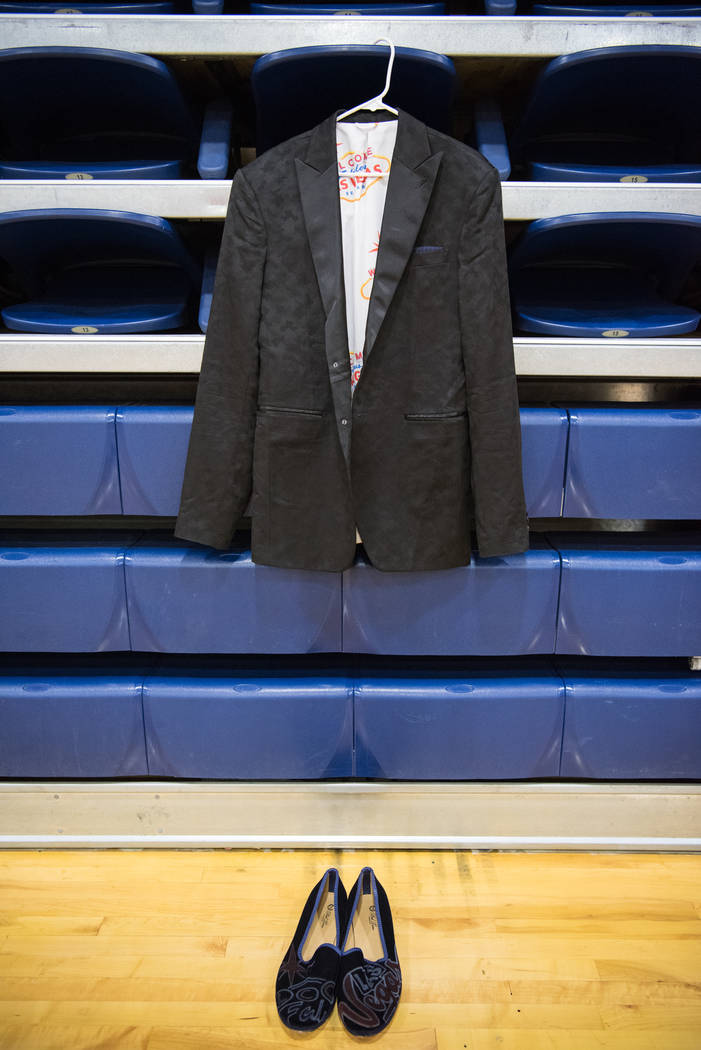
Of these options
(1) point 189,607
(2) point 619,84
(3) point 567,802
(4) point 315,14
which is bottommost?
(3) point 567,802

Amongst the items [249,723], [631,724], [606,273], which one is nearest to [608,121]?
[606,273]

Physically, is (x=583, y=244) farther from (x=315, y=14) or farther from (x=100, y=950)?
(x=100, y=950)

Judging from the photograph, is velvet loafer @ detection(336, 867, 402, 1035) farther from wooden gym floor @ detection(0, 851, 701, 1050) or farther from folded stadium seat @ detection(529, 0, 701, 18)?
folded stadium seat @ detection(529, 0, 701, 18)

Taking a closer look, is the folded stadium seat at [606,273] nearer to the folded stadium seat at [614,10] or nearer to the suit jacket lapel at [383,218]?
the suit jacket lapel at [383,218]

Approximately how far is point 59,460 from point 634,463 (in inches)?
46.8

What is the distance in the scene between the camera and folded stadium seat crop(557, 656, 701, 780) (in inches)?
56.8

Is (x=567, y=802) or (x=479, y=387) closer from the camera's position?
(x=479, y=387)

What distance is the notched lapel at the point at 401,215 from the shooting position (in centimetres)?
117

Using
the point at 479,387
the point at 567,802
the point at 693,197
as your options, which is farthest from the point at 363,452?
the point at 567,802

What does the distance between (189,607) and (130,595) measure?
130 mm

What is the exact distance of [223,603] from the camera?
1416mm

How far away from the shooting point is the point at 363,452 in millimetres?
1268

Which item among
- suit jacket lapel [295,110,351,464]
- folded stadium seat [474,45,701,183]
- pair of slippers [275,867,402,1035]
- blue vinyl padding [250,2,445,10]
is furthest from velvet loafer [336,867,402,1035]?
blue vinyl padding [250,2,445,10]

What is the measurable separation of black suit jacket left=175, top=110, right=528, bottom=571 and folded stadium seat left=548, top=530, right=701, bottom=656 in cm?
21
